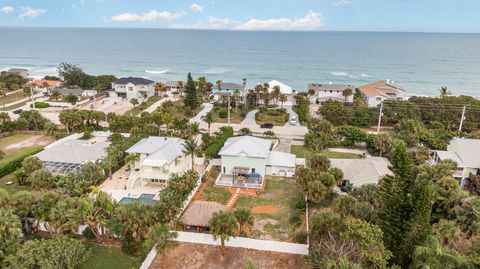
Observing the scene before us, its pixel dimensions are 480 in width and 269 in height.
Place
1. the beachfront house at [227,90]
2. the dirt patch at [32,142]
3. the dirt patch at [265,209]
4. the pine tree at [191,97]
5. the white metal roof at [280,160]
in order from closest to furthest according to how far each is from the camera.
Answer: the dirt patch at [265,209] → the white metal roof at [280,160] → the dirt patch at [32,142] → the pine tree at [191,97] → the beachfront house at [227,90]

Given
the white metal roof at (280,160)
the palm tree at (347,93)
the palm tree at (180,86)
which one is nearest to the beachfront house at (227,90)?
the palm tree at (180,86)

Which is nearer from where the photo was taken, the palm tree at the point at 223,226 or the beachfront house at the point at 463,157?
the palm tree at the point at 223,226

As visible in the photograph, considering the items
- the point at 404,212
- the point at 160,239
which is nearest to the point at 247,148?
the point at 160,239

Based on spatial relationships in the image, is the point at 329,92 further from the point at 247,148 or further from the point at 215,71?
the point at 215,71

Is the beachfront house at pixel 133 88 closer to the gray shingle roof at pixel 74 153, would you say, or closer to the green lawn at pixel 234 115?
the green lawn at pixel 234 115

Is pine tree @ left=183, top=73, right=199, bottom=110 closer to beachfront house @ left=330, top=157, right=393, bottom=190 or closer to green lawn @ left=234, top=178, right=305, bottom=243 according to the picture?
green lawn @ left=234, top=178, right=305, bottom=243

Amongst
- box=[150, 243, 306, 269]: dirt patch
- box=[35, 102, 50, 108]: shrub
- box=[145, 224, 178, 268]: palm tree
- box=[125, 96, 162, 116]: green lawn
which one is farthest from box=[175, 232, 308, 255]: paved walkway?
box=[35, 102, 50, 108]: shrub
